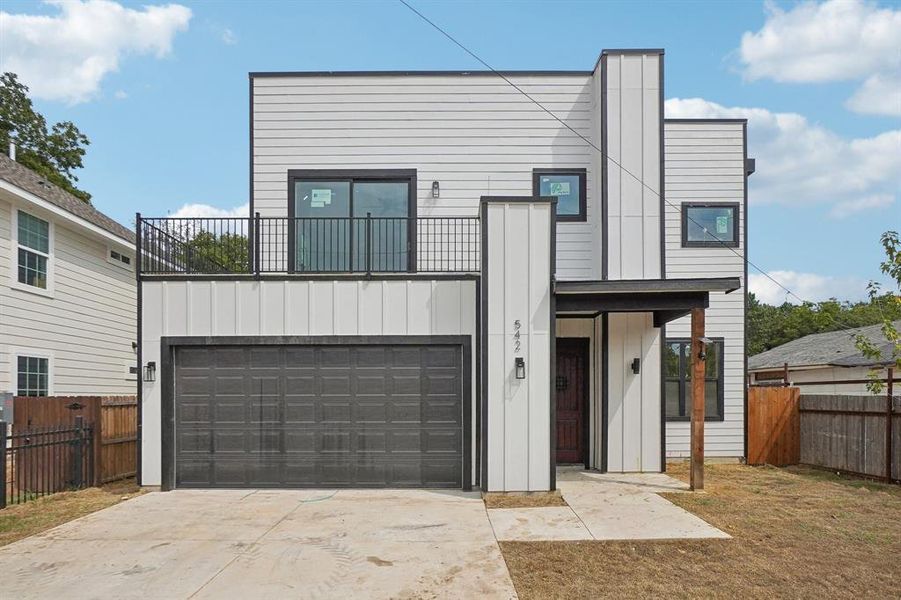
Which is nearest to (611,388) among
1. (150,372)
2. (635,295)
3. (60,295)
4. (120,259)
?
(635,295)

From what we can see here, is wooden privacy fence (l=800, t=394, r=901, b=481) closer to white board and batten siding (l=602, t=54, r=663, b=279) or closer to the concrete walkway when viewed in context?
the concrete walkway

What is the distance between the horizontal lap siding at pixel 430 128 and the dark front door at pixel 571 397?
2.81 m

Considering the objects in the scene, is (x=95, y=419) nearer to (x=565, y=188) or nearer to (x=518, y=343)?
(x=518, y=343)

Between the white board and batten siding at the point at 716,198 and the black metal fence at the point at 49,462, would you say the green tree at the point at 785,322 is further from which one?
the black metal fence at the point at 49,462

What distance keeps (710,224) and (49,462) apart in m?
11.3

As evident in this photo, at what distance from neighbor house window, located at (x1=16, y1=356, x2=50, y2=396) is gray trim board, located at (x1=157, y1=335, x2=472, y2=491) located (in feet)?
12.0

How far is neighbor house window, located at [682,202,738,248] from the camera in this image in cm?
1166

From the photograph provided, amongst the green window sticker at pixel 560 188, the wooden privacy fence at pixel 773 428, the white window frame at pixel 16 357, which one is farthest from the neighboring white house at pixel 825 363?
the white window frame at pixel 16 357

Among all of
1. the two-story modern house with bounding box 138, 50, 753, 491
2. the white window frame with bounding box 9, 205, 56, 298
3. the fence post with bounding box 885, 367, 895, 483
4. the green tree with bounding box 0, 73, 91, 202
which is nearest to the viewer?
the two-story modern house with bounding box 138, 50, 753, 491

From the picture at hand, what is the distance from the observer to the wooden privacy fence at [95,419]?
9344 millimetres

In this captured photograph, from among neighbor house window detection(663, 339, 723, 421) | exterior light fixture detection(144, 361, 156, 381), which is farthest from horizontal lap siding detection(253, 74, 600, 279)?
neighbor house window detection(663, 339, 723, 421)

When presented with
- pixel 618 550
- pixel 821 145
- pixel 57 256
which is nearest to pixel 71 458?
pixel 57 256

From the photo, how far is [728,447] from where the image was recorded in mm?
11789

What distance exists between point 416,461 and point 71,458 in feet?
16.3
